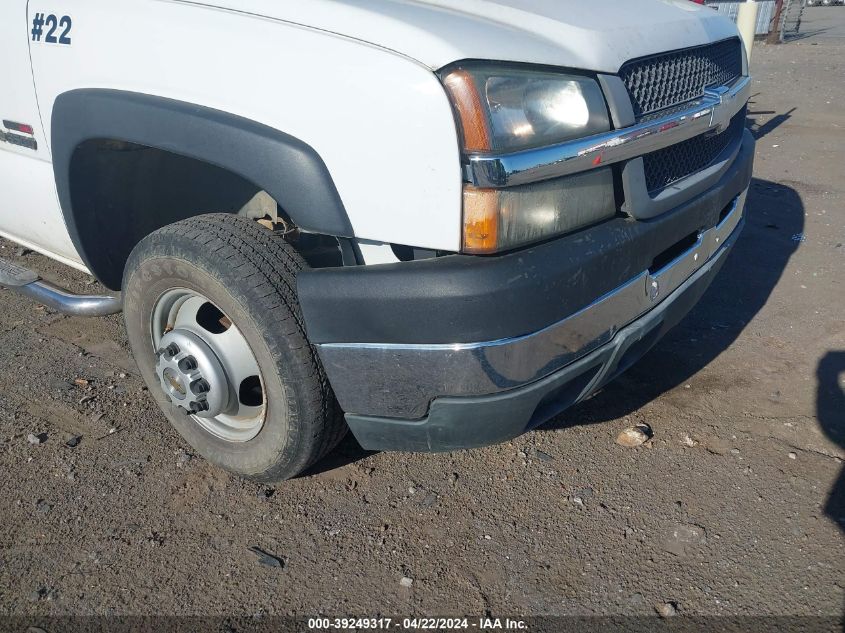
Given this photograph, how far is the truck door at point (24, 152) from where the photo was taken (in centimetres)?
Result: 277

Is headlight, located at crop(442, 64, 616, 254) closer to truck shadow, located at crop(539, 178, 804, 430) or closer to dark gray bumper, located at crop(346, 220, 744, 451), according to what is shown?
dark gray bumper, located at crop(346, 220, 744, 451)

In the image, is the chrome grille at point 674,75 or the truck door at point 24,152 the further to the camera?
the truck door at point 24,152

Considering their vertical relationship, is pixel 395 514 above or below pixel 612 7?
below

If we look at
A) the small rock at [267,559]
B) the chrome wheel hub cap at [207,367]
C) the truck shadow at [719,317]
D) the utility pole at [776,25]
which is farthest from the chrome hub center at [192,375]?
the utility pole at [776,25]

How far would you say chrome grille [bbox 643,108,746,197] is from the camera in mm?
2347

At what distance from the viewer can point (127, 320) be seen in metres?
2.77

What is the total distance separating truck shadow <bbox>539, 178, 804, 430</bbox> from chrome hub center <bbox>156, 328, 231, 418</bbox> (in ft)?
4.18

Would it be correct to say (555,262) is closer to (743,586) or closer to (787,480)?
(743,586)

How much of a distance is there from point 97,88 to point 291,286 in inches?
38.1

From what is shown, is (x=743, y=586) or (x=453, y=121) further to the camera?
(x=743, y=586)

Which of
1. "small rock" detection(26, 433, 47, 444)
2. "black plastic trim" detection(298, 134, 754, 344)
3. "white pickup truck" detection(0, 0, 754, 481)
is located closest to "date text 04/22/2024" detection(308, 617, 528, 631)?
"white pickup truck" detection(0, 0, 754, 481)

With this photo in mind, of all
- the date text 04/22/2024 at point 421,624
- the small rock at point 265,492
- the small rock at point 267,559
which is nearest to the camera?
the date text 04/22/2024 at point 421,624

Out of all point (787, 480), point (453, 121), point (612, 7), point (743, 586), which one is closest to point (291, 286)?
point (453, 121)

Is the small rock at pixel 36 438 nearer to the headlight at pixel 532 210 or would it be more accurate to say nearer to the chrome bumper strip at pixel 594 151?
the headlight at pixel 532 210
